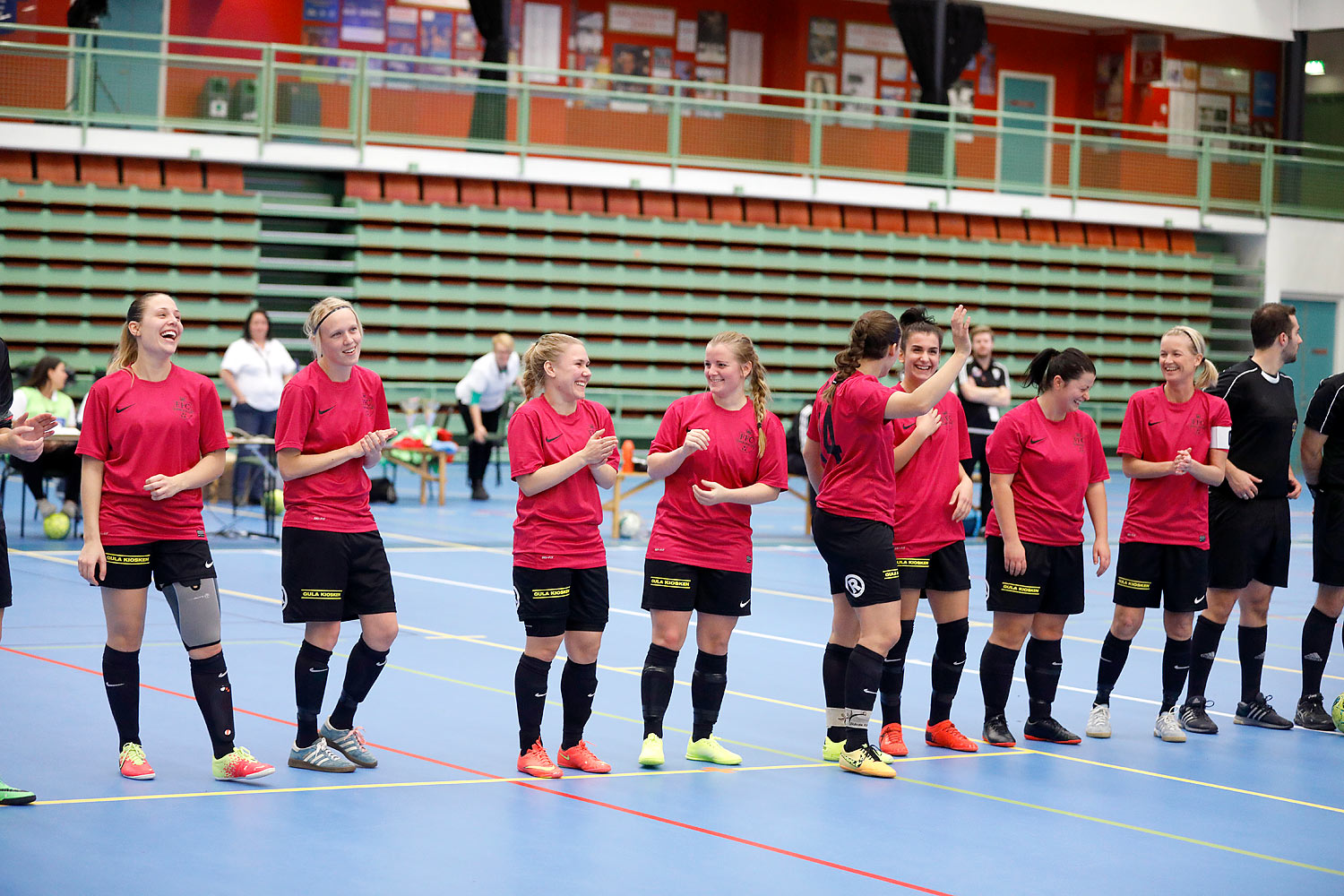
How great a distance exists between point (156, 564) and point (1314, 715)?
5157 mm

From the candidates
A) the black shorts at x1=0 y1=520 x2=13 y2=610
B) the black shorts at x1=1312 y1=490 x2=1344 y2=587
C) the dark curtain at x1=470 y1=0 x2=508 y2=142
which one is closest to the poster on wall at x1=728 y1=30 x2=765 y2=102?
the dark curtain at x1=470 y1=0 x2=508 y2=142

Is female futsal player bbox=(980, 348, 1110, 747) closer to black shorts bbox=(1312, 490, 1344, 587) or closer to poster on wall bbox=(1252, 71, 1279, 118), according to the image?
black shorts bbox=(1312, 490, 1344, 587)

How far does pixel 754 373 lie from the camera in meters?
6.02

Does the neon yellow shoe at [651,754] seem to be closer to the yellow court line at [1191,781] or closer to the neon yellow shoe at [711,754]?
the neon yellow shoe at [711,754]

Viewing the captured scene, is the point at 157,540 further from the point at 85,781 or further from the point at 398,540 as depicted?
the point at 398,540

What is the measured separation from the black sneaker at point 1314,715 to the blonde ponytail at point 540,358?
12.8 ft

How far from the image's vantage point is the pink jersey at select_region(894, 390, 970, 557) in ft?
20.7

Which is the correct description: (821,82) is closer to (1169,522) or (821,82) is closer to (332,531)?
(1169,522)

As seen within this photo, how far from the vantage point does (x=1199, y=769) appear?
6.21 m

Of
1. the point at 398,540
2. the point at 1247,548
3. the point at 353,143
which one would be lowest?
the point at 398,540

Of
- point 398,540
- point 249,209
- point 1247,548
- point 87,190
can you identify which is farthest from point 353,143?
point 1247,548

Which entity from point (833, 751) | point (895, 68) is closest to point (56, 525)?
point (833, 751)

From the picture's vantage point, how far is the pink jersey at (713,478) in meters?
5.89

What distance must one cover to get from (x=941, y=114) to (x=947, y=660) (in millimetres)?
17420
